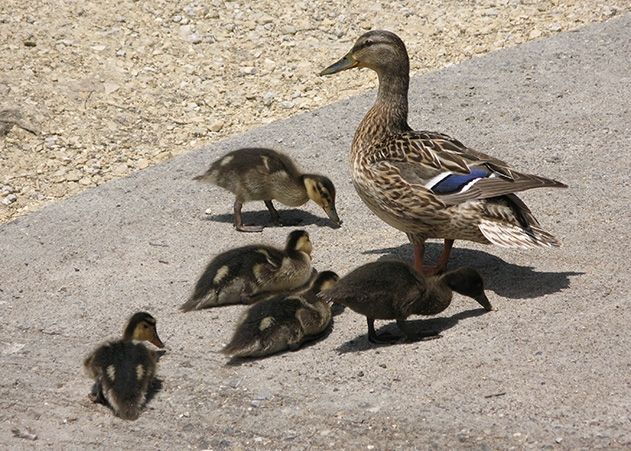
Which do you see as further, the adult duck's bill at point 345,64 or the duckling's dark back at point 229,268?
the adult duck's bill at point 345,64

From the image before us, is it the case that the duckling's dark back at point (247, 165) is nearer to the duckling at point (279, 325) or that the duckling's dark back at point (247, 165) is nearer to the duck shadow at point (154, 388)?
the duckling at point (279, 325)

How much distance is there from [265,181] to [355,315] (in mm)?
1827

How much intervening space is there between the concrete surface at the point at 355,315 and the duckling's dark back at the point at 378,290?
245 mm

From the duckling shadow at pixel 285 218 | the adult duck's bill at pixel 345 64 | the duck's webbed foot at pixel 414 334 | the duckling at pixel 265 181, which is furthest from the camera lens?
the duckling shadow at pixel 285 218

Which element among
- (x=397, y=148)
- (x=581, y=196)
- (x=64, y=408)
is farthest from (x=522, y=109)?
(x=64, y=408)

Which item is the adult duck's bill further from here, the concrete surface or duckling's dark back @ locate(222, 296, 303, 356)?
duckling's dark back @ locate(222, 296, 303, 356)

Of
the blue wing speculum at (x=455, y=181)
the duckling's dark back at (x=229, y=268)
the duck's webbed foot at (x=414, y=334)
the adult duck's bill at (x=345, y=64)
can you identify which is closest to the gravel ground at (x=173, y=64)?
the adult duck's bill at (x=345, y=64)

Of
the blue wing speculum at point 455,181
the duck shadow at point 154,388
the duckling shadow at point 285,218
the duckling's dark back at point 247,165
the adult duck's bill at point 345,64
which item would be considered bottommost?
the duck shadow at point 154,388

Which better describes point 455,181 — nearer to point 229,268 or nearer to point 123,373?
point 229,268

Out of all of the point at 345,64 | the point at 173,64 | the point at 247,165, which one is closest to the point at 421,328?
the point at 345,64

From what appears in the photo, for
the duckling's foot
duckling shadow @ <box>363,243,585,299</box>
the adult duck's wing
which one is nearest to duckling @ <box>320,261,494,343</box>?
duckling shadow @ <box>363,243,585,299</box>

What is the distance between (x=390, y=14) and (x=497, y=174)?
5.53m

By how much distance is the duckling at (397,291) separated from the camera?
21.1ft

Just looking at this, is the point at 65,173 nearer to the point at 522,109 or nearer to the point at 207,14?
the point at 207,14
